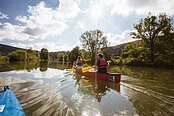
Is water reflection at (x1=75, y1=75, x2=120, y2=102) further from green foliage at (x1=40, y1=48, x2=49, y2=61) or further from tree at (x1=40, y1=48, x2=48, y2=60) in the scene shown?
tree at (x1=40, y1=48, x2=48, y2=60)

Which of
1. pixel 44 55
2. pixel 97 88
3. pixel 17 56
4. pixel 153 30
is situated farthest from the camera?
pixel 44 55

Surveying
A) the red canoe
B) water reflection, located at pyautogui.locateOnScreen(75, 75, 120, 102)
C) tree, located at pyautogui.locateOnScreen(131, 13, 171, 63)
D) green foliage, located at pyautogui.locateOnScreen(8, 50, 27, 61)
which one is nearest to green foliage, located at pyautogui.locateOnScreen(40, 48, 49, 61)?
green foliage, located at pyautogui.locateOnScreen(8, 50, 27, 61)

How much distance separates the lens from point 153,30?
30.8 metres

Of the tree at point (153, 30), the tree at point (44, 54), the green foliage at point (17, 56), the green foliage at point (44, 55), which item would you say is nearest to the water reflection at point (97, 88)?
the tree at point (153, 30)

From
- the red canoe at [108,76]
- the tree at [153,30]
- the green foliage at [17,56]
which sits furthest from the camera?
the green foliage at [17,56]

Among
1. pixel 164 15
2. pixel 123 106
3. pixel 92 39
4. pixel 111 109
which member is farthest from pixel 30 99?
pixel 92 39

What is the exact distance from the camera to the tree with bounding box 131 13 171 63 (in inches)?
1172

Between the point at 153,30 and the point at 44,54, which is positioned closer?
the point at 153,30

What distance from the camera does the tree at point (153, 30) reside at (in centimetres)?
2977

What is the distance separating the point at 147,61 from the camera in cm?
3200

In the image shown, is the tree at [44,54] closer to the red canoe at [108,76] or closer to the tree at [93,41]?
the tree at [93,41]

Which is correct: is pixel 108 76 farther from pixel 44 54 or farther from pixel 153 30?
pixel 44 54

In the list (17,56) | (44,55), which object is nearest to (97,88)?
(17,56)

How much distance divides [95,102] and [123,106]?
1.07 metres
